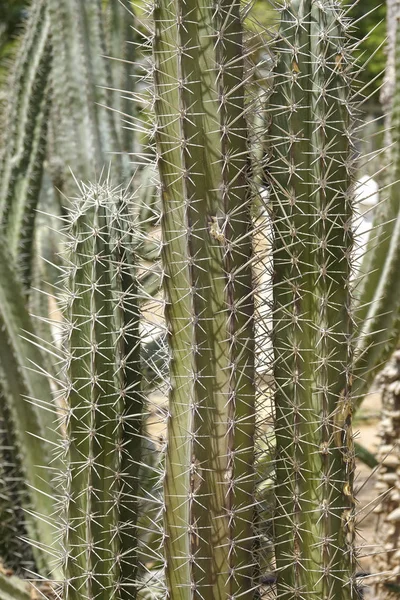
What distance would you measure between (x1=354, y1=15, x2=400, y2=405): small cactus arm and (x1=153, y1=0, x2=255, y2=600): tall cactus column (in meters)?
0.93

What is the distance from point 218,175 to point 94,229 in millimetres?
327

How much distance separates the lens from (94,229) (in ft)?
6.31

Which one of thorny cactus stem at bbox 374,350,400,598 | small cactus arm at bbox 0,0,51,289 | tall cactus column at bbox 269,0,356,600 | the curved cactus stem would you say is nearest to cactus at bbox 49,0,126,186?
small cactus arm at bbox 0,0,51,289

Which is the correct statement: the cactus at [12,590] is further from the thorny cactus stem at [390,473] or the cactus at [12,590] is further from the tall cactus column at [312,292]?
the thorny cactus stem at [390,473]

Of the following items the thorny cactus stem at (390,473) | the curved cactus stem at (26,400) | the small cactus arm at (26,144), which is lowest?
the thorny cactus stem at (390,473)

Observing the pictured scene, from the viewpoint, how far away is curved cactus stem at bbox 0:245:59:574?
9.77 feet

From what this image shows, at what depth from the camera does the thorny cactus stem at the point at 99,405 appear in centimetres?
191

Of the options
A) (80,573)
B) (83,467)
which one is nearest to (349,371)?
(83,467)

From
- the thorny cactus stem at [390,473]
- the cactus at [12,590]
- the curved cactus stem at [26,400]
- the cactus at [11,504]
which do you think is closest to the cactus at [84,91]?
the curved cactus stem at [26,400]

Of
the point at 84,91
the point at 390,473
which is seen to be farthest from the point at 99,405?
the point at 84,91

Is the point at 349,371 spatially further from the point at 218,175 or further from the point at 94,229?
the point at 94,229

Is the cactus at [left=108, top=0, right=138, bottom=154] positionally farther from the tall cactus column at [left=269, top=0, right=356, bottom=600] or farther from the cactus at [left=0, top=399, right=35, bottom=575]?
the tall cactus column at [left=269, top=0, right=356, bottom=600]

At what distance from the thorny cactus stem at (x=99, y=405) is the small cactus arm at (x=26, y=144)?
1776 millimetres

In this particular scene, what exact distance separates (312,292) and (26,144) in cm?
221
